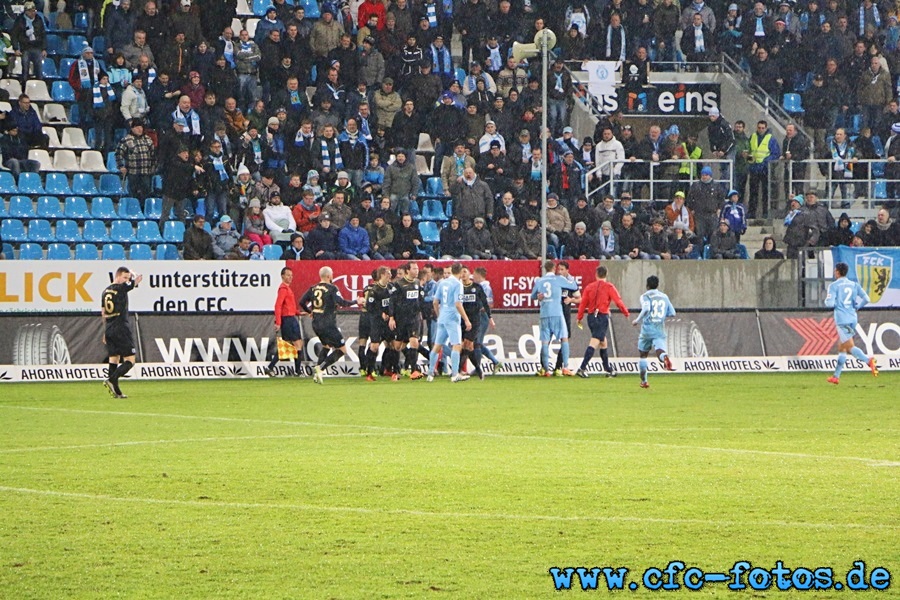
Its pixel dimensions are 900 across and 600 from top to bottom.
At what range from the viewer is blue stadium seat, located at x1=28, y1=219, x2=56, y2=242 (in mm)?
30328

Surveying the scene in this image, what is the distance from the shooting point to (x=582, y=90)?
3747cm

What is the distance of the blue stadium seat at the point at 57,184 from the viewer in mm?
31359

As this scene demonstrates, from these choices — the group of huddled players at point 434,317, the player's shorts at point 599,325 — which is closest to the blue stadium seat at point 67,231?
the group of huddled players at point 434,317

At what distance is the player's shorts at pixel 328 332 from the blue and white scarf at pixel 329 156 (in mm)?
7010

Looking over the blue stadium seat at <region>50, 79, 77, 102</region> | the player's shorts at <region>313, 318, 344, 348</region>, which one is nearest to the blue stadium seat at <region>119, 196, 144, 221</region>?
the blue stadium seat at <region>50, 79, 77, 102</region>

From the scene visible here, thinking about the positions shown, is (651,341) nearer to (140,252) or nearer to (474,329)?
(474,329)

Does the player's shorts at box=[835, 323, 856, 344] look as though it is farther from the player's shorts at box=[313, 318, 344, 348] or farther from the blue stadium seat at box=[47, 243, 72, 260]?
the blue stadium seat at box=[47, 243, 72, 260]

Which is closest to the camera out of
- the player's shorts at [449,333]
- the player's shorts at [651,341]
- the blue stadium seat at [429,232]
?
the player's shorts at [651,341]

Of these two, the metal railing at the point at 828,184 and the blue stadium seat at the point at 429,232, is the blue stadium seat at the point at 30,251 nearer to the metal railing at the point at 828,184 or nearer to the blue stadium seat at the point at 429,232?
the blue stadium seat at the point at 429,232

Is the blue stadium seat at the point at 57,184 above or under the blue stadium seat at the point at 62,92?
under

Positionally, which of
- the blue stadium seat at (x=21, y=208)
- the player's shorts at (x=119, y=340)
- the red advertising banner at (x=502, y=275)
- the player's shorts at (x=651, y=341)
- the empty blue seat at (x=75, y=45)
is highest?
the empty blue seat at (x=75, y=45)

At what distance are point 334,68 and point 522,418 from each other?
16.7 meters

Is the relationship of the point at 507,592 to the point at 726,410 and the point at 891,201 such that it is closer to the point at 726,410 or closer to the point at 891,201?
the point at 726,410

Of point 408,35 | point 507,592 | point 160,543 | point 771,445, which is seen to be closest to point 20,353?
point 408,35
